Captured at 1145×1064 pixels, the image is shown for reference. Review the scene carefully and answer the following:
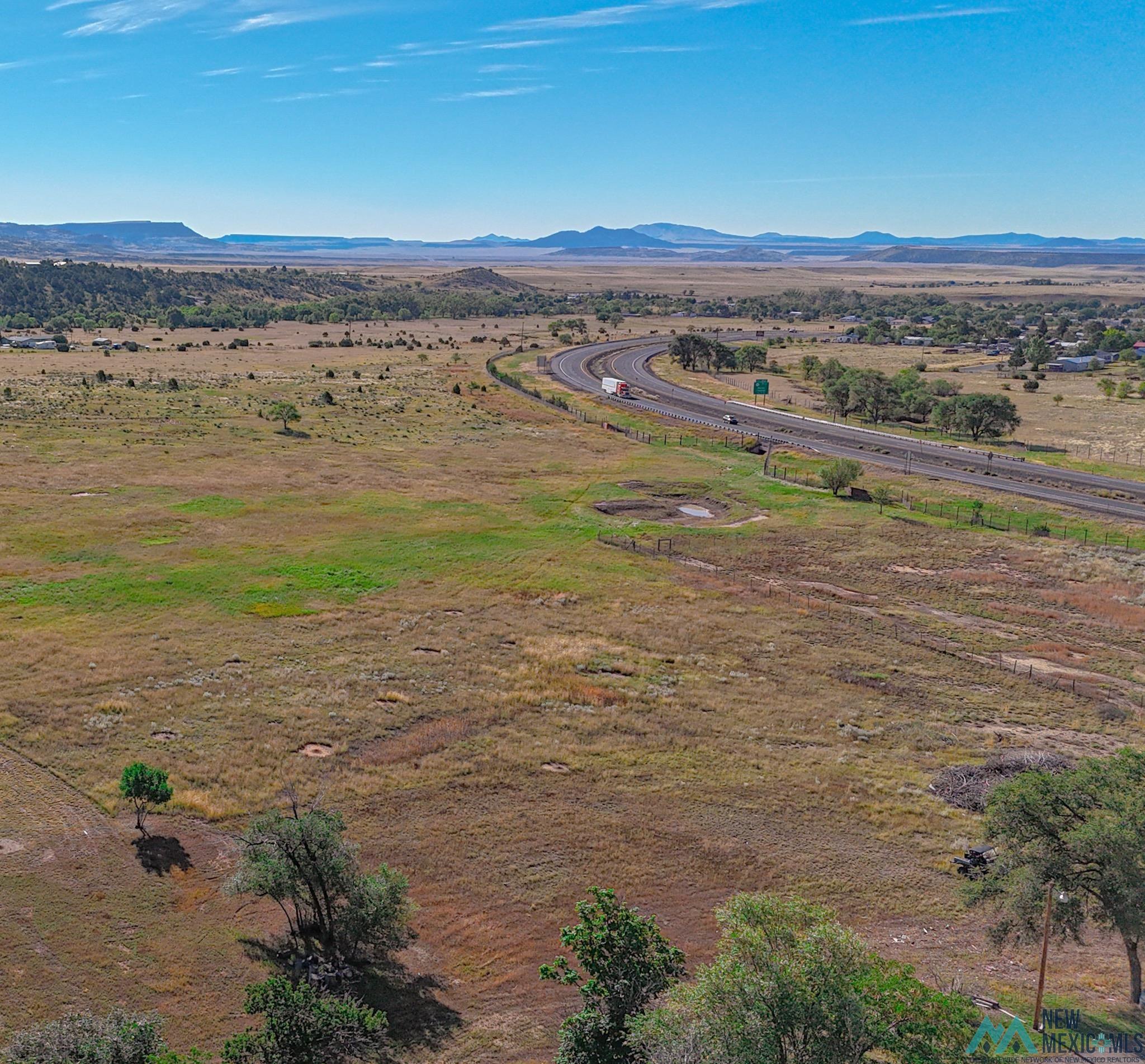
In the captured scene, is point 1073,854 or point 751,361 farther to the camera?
point 751,361

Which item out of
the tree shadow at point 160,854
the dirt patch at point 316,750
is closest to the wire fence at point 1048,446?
the dirt patch at point 316,750

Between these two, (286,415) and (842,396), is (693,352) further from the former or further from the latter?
(286,415)

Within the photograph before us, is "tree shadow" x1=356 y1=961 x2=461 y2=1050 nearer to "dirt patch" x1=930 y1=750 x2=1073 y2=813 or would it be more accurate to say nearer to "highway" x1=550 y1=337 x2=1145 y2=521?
"dirt patch" x1=930 y1=750 x2=1073 y2=813

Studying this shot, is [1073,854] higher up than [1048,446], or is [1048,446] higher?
[1048,446]

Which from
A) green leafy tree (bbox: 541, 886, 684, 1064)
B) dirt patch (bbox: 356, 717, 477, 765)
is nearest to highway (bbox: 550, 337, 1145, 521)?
dirt patch (bbox: 356, 717, 477, 765)

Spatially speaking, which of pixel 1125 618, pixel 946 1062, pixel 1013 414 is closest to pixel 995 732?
pixel 1125 618

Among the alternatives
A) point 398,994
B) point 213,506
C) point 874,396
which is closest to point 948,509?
point 874,396
